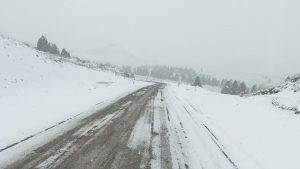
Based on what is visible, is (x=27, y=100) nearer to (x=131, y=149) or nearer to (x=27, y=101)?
(x=27, y=101)

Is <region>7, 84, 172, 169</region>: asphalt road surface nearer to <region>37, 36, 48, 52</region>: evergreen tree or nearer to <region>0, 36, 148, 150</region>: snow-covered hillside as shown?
<region>0, 36, 148, 150</region>: snow-covered hillside

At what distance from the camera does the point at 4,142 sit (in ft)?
20.6

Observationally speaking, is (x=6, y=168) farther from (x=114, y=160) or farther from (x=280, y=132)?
(x=280, y=132)

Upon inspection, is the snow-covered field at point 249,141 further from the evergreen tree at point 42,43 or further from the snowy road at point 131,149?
the evergreen tree at point 42,43

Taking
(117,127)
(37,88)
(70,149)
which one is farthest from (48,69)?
(70,149)

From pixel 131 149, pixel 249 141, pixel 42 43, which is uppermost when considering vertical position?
pixel 42 43

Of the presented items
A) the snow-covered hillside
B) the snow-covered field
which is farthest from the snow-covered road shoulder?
the snow-covered field

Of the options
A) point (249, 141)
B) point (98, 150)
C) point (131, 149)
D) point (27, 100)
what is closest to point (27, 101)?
point (27, 100)

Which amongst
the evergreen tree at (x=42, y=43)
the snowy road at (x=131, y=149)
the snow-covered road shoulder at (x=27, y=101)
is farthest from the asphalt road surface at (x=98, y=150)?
the evergreen tree at (x=42, y=43)

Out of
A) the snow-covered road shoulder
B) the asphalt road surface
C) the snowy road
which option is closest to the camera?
the asphalt road surface

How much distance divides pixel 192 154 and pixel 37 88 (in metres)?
14.8

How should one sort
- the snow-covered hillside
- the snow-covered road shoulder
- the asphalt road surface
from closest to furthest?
the asphalt road surface, the snow-covered road shoulder, the snow-covered hillside

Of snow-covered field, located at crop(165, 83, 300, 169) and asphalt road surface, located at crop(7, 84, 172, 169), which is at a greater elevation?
asphalt road surface, located at crop(7, 84, 172, 169)

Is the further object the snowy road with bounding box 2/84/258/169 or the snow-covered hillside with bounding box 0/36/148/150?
the snow-covered hillside with bounding box 0/36/148/150
